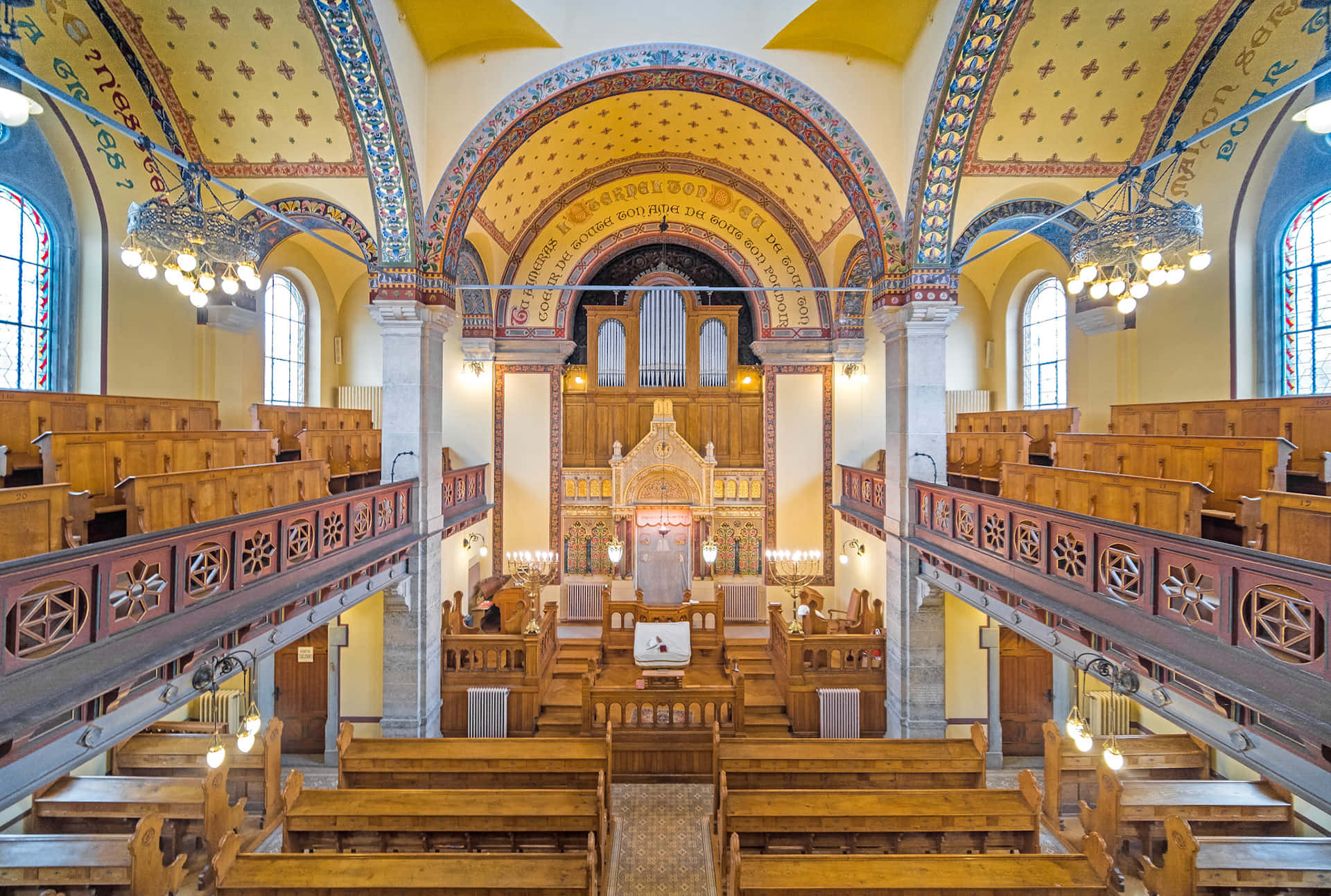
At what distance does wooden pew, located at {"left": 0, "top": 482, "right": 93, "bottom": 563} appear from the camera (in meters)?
3.86

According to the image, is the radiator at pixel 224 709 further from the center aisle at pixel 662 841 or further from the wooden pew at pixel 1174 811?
the wooden pew at pixel 1174 811

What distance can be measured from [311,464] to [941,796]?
817cm

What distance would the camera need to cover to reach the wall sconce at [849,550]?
12.9m

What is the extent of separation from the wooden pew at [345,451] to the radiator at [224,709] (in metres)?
3.80

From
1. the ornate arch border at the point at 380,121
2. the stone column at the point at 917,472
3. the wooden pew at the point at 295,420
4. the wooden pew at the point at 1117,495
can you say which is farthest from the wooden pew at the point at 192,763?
the wooden pew at the point at 1117,495

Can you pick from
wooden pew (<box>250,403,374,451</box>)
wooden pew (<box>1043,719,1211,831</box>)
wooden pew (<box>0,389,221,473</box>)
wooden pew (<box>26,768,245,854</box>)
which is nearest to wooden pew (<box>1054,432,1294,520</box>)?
wooden pew (<box>1043,719,1211,831</box>)

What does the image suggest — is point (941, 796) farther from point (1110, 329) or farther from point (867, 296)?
point (867, 296)

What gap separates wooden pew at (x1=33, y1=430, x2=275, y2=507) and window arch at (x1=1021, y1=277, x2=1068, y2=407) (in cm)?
1405

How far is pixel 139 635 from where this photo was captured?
430cm

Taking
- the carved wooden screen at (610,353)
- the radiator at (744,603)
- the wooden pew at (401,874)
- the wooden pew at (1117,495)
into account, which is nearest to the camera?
the wooden pew at (1117,495)

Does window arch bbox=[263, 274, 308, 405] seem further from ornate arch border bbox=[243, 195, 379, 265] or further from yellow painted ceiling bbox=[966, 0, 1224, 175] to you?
yellow painted ceiling bbox=[966, 0, 1224, 175]

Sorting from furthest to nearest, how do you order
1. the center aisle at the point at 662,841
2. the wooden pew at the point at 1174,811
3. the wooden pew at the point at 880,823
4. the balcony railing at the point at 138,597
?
the wooden pew at the point at 1174,811 → the center aisle at the point at 662,841 → the wooden pew at the point at 880,823 → the balcony railing at the point at 138,597

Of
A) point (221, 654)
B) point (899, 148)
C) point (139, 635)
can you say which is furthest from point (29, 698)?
point (899, 148)

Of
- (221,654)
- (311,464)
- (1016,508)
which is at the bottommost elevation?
(221,654)
